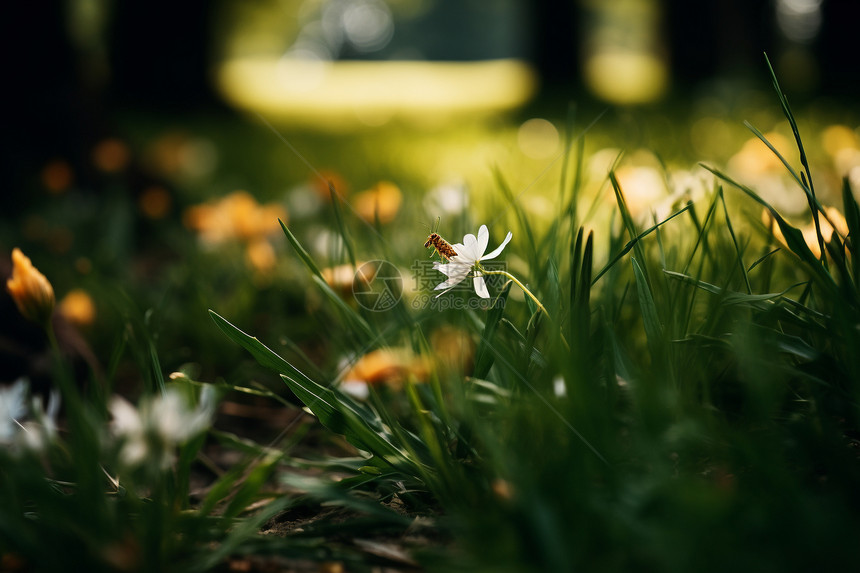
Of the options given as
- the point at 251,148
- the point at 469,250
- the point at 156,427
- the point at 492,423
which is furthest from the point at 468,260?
the point at 251,148

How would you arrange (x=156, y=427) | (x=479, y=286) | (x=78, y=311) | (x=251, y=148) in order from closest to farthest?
(x=156, y=427)
(x=479, y=286)
(x=78, y=311)
(x=251, y=148)

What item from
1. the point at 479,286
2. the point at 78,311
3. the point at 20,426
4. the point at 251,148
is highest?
the point at 251,148

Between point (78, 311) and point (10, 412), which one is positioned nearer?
point (10, 412)

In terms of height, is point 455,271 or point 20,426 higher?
point 455,271

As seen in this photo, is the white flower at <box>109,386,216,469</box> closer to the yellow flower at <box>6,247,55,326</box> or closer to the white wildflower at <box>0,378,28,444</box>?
the white wildflower at <box>0,378,28,444</box>

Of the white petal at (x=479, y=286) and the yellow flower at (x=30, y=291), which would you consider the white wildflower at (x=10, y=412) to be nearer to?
the yellow flower at (x=30, y=291)

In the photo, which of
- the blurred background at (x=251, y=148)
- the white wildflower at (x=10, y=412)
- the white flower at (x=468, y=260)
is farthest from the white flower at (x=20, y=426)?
the white flower at (x=468, y=260)

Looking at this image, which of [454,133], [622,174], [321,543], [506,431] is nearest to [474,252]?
[506,431]

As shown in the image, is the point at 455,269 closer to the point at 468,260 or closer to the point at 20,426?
the point at 468,260
